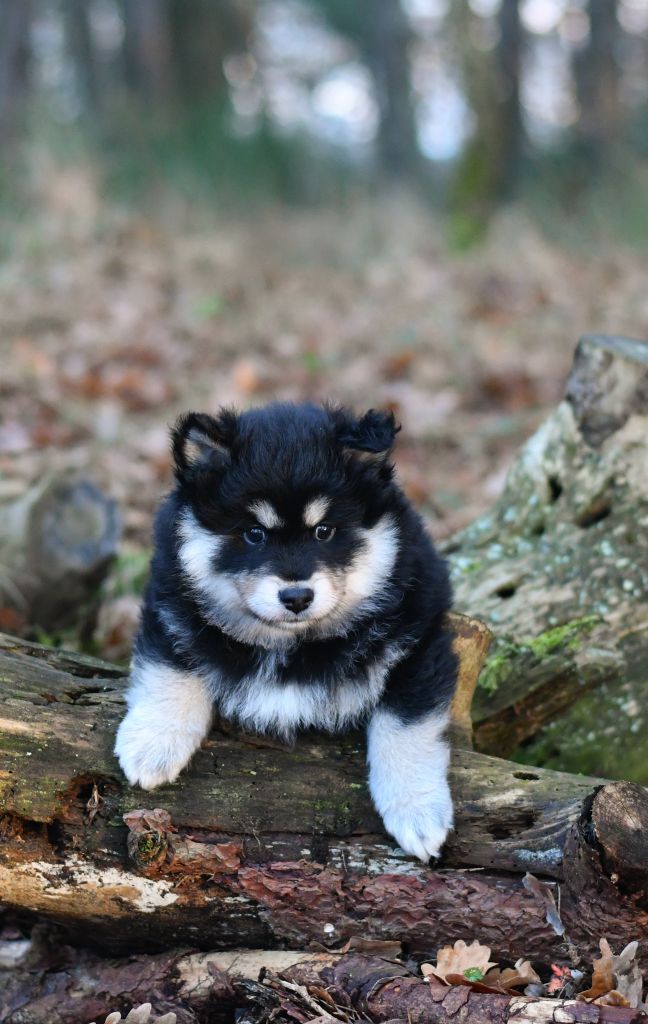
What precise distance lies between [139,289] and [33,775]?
864cm

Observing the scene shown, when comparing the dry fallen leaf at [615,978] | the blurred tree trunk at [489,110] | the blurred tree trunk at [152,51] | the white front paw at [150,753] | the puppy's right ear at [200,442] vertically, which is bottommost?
the dry fallen leaf at [615,978]

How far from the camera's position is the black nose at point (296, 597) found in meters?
2.92

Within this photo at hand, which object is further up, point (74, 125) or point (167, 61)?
point (167, 61)

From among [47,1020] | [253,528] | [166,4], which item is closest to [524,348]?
[253,528]

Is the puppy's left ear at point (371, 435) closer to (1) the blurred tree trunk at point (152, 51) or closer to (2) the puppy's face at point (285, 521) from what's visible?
(2) the puppy's face at point (285, 521)

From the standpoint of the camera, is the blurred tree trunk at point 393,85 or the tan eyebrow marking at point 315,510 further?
the blurred tree trunk at point 393,85

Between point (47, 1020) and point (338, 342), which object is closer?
point (47, 1020)

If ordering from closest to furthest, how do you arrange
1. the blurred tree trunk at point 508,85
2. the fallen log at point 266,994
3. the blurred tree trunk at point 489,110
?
1. the fallen log at point 266,994
2. the blurred tree trunk at point 489,110
3. the blurred tree trunk at point 508,85

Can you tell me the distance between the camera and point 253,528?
3105 millimetres

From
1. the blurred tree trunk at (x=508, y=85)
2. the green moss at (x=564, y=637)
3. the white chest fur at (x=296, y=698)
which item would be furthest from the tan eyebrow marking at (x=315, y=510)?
the blurred tree trunk at (x=508, y=85)

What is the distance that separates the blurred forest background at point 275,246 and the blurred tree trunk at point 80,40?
6 centimetres

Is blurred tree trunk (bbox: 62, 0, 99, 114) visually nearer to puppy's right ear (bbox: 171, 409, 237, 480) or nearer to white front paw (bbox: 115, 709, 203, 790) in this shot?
puppy's right ear (bbox: 171, 409, 237, 480)

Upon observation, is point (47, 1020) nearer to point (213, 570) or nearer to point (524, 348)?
point (213, 570)

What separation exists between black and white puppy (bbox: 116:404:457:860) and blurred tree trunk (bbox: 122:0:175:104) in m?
15.2
